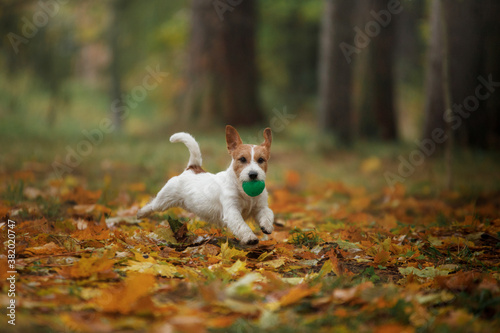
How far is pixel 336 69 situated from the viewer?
38.3 ft

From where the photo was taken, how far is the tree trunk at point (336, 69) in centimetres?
1166

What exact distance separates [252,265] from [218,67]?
8.69 meters

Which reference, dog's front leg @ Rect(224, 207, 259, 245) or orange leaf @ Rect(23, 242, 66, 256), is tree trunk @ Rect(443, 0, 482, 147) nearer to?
dog's front leg @ Rect(224, 207, 259, 245)

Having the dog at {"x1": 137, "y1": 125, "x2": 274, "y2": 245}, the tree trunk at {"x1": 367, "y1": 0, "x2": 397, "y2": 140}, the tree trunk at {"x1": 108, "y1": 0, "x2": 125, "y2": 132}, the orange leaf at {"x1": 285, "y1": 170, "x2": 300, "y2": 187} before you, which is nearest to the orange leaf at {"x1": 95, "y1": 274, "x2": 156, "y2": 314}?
the dog at {"x1": 137, "y1": 125, "x2": 274, "y2": 245}

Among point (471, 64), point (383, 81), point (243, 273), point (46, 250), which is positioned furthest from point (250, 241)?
point (383, 81)

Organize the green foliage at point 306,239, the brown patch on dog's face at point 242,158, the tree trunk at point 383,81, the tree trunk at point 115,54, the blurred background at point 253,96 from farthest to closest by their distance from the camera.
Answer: the tree trunk at point 115,54 < the tree trunk at point 383,81 < the blurred background at point 253,96 < the green foliage at point 306,239 < the brown patch on dog's face at point 242,158

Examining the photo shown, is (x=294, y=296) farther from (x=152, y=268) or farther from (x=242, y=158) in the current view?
(x=242, y=158)

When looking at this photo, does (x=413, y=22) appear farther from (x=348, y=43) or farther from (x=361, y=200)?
(x=361, y=200)

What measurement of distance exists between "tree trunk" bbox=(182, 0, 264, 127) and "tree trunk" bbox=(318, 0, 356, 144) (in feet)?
6.32

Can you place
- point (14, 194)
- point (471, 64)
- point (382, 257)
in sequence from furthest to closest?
point (471, 64) → point (14, 194) → point (382, 257)

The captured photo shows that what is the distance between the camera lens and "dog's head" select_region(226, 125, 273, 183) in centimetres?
359

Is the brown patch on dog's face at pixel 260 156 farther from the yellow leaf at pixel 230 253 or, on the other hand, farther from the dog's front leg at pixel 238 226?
the yellow leaf at pixel 230 253

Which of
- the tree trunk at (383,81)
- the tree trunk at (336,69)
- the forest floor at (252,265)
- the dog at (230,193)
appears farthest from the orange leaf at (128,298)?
Answer: the tree trunk at (383,81)

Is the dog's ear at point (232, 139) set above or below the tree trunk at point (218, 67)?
below
